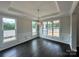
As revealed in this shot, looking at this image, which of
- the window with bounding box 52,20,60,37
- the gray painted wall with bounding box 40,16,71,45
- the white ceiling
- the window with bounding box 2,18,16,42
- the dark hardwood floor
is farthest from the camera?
the window with bounding box 52,20,60,37

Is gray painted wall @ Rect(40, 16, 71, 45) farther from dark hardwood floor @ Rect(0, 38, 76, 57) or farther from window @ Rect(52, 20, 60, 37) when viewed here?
dark hardwood floor @ Rect(0, 38, 76, 57)

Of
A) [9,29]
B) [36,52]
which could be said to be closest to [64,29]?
[36,52]

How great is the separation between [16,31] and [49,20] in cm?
326

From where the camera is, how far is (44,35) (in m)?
8.39

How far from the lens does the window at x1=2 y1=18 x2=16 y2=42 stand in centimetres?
471

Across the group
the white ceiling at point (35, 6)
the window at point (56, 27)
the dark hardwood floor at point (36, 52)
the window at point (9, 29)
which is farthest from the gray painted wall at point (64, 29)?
the window at point (9, 29)

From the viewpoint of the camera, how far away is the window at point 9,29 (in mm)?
4709

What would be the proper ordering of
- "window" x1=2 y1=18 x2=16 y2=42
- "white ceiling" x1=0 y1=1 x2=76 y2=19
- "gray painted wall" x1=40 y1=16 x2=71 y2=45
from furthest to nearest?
"gray painted wall" x1=40 y1=16 x2=71 y2=45
"window" x1=2 y1=18 x2=16 y2=42
"white ceiling" x1=0 y1=1 x2=76 y2=19

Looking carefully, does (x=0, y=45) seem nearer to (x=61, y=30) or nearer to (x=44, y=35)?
(x=61, y=30)

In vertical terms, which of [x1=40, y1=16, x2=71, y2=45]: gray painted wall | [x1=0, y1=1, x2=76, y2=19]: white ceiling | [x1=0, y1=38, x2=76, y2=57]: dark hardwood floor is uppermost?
[x1=0, y1=1, x2=76, y2=19]: white ceiling

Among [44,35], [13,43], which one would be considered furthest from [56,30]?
[13,43]

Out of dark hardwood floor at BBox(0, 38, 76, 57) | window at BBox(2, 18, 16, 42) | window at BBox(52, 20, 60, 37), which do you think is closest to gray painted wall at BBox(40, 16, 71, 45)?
window at BBox(52, 20, 60, 37)

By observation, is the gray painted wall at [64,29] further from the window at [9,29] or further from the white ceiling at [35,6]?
the window at [9,29]

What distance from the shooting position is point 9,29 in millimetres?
5102
